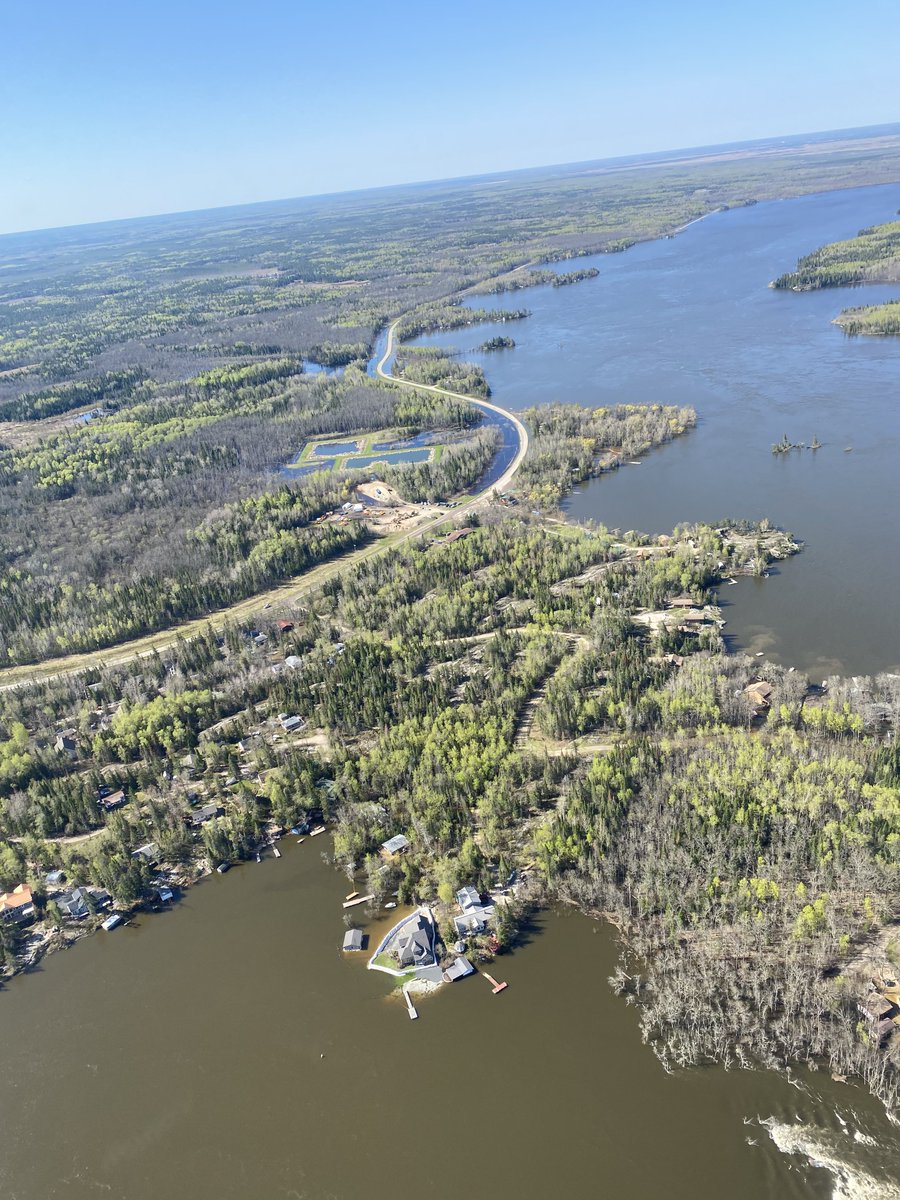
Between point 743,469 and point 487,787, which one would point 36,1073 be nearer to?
point 487,787

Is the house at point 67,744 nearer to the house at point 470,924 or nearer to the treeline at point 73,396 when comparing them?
the house at point 470,924

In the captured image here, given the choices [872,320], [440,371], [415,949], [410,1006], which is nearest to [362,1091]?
[410,1006]

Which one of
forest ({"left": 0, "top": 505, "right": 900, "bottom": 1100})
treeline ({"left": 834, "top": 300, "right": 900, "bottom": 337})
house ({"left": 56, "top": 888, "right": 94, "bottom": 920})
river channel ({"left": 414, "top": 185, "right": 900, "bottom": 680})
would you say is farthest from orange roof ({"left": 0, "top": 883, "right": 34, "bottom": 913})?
treeline ({"left": 834, "top": 300, "right": 900, "bottom": 337})

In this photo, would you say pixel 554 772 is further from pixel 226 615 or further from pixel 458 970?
pixel 226 615

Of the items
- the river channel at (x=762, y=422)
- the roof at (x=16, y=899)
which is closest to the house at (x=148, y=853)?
the roof at (x=16, y=899)

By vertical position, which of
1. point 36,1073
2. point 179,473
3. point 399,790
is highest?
point 179,473

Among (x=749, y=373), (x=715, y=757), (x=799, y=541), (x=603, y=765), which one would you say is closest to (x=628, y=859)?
(x=603, y=765)

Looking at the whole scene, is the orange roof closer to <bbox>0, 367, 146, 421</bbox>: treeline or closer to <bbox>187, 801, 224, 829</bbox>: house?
<bbox>187, 801, 224, 829</bbox>: house
